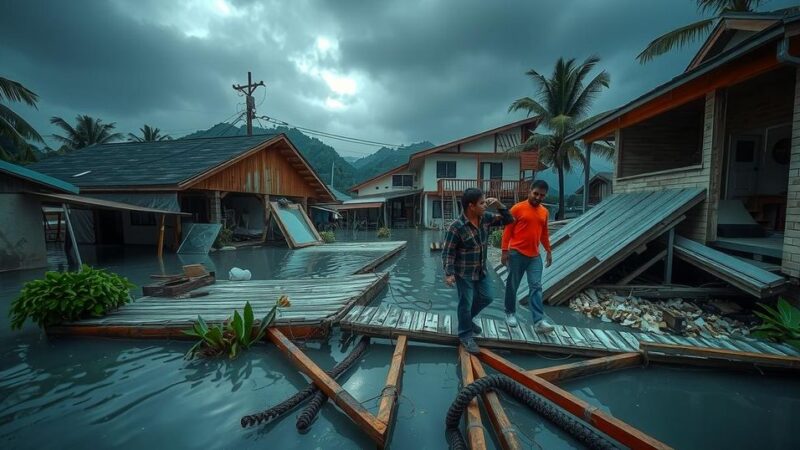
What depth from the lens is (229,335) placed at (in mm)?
3730

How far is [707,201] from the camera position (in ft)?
18.8

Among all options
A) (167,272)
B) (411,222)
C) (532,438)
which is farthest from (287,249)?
(411,222)

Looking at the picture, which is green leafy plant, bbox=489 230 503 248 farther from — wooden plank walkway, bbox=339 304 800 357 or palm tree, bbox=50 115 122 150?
palm tree, bbox=50 115 122 150

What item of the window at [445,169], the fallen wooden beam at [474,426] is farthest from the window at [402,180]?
the fallen wooden beam at [474,426]

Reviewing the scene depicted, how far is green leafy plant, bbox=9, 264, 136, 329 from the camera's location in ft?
12.4

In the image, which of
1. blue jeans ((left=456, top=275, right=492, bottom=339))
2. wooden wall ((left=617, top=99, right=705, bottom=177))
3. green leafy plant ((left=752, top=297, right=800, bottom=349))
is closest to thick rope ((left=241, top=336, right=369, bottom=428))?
blue jeans ((left=456, top=275, right=492, bottom=339))

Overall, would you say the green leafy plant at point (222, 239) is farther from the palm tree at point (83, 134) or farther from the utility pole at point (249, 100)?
the palm tree at point (83, 134)

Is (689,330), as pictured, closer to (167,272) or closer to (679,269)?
(679,269)

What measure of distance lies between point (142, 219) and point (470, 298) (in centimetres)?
1592

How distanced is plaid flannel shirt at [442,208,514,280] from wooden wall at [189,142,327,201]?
35.1ft

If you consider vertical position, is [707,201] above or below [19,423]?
above

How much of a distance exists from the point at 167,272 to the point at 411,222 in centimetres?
2005

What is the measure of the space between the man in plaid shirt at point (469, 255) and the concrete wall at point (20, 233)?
1105cm

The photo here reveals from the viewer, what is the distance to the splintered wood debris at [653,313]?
439 cm
